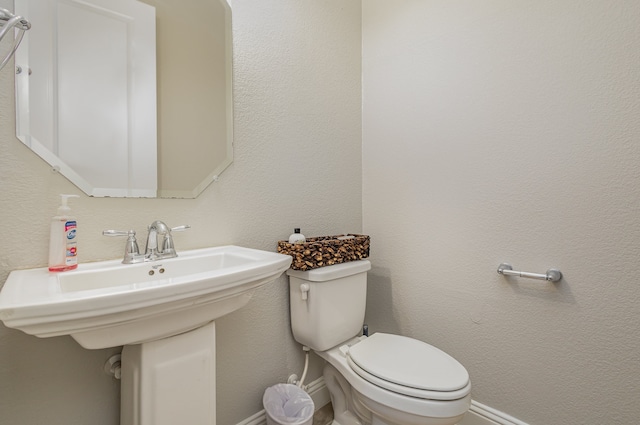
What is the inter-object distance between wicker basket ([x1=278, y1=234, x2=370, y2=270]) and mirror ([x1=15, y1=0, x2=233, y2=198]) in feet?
1.42

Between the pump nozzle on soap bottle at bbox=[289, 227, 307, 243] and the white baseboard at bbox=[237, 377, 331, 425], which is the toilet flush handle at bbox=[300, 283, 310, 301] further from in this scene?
the white baseboard at bbox=[237, 377, 331, 425]

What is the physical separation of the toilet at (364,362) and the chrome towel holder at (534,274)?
414mm

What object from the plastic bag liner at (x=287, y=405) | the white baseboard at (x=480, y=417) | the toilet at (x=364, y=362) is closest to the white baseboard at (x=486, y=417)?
the white baseboard at (x=480, y=417)

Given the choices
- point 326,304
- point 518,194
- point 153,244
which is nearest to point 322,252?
point 326,304

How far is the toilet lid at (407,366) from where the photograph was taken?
94cm

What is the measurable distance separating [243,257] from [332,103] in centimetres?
101

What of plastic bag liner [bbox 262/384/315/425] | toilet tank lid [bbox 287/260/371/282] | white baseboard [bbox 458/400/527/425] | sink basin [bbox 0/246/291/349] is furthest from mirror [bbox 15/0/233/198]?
white baseboard [bbox 458/400/527/425]

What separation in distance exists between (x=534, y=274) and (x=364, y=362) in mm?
731

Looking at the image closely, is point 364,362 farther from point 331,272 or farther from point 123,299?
point 123,299

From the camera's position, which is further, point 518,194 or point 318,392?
point 318,392

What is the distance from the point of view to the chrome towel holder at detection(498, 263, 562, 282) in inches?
42.7

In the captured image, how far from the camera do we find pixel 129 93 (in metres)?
0.97

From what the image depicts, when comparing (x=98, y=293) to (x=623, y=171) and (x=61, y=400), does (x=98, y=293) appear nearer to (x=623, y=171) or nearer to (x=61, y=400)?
(x=61, y=400)

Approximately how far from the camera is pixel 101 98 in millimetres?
917
